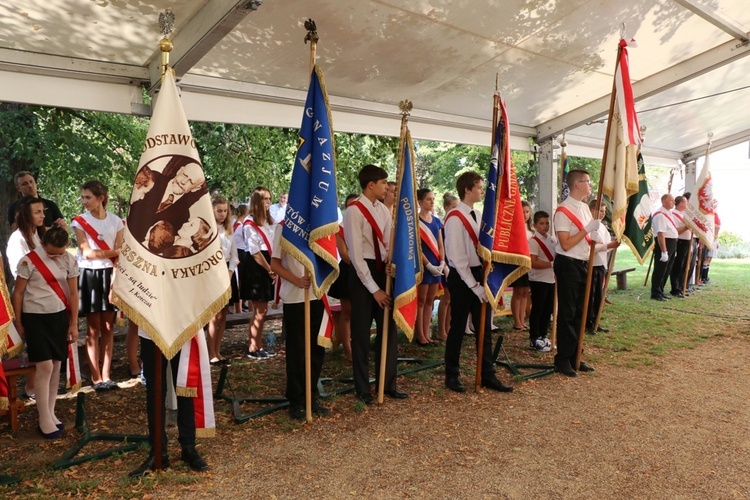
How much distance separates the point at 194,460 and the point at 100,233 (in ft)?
9.28

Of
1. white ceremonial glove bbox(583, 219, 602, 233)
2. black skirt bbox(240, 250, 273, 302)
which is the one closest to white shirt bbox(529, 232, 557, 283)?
white ceremonial glove bbox(583, 219, 602, 233)

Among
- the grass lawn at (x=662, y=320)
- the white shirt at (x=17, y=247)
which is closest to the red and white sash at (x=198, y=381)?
the white shirt at (x=17, y=247)

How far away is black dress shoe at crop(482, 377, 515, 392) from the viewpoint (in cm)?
541

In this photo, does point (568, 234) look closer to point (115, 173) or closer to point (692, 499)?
point (692, 499)

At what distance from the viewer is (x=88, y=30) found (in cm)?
470

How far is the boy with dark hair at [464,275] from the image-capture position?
5.27 meters

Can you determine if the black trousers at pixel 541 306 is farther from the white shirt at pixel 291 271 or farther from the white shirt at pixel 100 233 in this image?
the white shirt at pixel 100 233

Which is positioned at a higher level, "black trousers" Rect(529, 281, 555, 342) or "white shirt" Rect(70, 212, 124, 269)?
"white shirt" Rect(70, 212, 124, 269)

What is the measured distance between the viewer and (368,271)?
189 inches

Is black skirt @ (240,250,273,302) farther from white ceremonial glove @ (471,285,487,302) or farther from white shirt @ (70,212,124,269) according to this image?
white ceremonial glove @ (471,285,487,302)

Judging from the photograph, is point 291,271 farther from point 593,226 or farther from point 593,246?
point 593,246

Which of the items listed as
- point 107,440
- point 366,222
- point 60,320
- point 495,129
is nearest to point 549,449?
point 366,222

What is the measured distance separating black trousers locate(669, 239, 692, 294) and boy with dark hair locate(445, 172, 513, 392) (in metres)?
7.97

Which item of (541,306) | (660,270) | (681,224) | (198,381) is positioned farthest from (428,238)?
(681,224)
